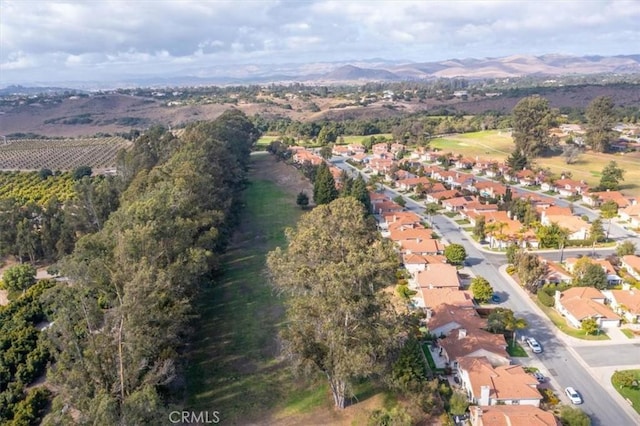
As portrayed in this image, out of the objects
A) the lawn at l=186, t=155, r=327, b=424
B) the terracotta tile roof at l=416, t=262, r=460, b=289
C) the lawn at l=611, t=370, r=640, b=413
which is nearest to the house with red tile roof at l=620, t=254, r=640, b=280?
the terracotta tile roof at l=416, t=262, r=460, b=289

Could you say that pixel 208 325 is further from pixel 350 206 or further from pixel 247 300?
pixel 350 206

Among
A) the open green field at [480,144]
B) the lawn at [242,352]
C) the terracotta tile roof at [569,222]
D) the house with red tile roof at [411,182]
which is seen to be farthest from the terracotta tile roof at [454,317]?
the open green field at [480,144]

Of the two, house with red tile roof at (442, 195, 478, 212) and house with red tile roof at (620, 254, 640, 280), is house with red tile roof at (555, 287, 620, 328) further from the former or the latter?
house with red tile roof at (442, 195, 478, 212)

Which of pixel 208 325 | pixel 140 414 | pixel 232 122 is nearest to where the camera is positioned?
pixel 140 414

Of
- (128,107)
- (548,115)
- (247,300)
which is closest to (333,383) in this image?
(247,300)

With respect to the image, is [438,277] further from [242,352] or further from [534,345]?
[242,352]

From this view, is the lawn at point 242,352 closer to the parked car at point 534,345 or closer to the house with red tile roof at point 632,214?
the parked car at point 534,345
